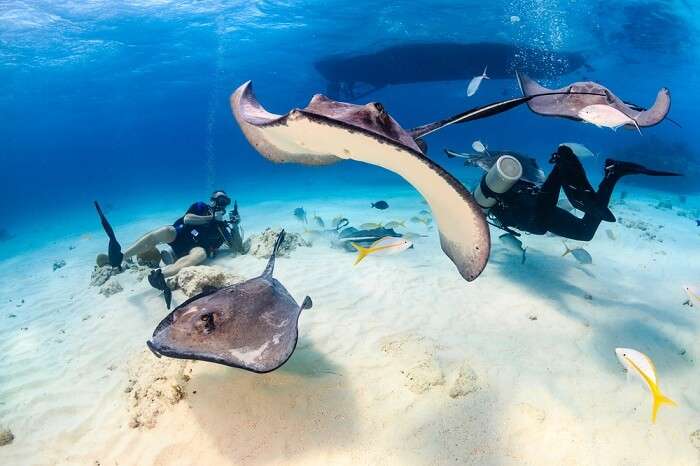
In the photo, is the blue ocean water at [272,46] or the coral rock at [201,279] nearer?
the coral rock at [201,279]

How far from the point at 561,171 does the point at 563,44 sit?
1070 inches

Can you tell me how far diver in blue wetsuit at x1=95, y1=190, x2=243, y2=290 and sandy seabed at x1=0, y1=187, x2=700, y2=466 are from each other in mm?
1225

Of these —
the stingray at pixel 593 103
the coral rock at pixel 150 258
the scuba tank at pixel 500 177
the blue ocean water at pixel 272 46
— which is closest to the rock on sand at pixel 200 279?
the coral rock at pixel 150 258

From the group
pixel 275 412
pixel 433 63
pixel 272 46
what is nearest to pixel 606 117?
pixel 275 412

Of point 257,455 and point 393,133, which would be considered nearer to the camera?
point 393,133

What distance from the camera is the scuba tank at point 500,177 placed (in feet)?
15.2

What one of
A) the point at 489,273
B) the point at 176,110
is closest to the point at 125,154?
the point at 176,110

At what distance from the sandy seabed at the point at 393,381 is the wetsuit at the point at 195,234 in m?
1.28

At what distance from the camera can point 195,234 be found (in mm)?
7074

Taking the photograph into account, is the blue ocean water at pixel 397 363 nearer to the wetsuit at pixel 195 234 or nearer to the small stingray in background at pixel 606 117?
the wetsuit at pixel 195 234

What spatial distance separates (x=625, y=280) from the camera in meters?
5.80

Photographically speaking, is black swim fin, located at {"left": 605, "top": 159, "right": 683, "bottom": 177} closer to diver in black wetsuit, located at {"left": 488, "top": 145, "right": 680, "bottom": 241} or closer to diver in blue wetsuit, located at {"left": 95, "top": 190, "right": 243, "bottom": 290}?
diver in black wetsuit, located at {"left": 488, "top": 145, "right": 680, "bottom": 241}

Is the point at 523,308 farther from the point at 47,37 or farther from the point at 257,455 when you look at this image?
the point at 47,37

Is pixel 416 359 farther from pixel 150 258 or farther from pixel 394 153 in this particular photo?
pixel 150 258
